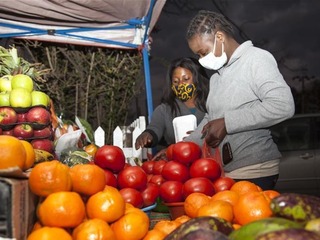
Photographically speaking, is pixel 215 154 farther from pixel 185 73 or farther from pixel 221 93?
pixel 185 73

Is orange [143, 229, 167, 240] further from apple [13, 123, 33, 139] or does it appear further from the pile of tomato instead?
apple [13, 123, 33, 139]

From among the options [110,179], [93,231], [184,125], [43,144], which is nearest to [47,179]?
[93,231]

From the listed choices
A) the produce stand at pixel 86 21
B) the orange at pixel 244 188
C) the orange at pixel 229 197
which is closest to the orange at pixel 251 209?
the orange at pixel 229 197

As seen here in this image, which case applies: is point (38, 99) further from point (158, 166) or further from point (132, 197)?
point (132, 197)

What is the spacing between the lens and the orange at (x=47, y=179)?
1.58 m

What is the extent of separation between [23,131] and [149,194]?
Answer: 0.99m

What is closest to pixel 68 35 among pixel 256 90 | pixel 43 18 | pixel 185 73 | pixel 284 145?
pixel 43 18

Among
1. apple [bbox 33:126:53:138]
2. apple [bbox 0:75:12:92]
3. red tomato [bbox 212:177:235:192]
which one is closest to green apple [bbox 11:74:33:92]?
apple [bbox 0:75:12:92]

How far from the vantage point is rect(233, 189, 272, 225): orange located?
1.61 m

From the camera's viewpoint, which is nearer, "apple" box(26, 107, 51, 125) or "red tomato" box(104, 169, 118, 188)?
"red tomato" box(104, 169, 118, 188)

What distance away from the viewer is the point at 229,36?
2959 millimetres

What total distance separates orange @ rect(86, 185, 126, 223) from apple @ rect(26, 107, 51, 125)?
129 cm

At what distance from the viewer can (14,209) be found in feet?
4.63

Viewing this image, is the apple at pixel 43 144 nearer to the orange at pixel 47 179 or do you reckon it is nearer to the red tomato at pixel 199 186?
the red tomato at pixel 199 186
